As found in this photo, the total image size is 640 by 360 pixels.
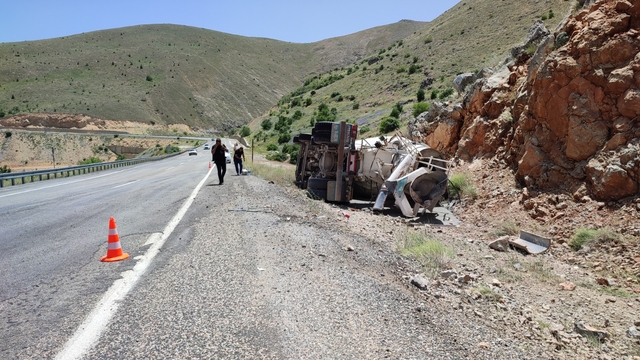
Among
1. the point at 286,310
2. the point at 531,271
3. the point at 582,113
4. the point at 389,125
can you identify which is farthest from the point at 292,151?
the point at 286,310

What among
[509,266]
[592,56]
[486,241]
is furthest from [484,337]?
[592,56]

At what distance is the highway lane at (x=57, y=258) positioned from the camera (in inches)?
150

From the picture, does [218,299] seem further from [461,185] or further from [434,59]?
[434,59]

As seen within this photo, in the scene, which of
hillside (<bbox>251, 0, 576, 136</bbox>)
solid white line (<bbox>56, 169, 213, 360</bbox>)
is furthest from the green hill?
solid white line (<bbox>56, 169, 213, 360</bbox>)

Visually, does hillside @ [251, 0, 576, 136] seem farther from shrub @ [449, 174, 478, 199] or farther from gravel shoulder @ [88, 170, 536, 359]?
gravel shoulder @ [88, 170, 536, 359]

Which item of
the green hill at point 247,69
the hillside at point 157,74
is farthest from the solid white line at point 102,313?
the hillside at point 157,74

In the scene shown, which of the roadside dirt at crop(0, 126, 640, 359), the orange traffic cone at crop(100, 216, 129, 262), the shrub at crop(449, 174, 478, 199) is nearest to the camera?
the roadside dirt at crop(0, 126, 640, 359)

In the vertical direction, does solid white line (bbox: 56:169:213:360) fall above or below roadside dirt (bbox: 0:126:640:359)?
above

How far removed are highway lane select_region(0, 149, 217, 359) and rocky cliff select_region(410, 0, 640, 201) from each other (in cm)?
934

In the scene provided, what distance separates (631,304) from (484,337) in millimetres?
4010

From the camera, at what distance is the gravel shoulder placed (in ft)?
11.8

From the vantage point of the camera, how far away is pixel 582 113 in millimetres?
11570

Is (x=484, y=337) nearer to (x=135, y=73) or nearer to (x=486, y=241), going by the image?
(x=486, y=241)

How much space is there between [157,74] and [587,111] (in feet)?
376
